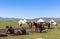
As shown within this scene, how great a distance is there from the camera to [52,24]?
189ft

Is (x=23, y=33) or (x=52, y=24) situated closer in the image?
(x=23, y=33)

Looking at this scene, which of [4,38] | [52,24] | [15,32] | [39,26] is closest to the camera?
[4,38]

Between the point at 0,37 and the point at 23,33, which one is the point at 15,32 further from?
the point at 0,37

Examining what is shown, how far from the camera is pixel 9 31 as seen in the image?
3142cm

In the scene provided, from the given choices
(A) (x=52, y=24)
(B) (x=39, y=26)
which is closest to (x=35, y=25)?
(B) (x=39, y=26)

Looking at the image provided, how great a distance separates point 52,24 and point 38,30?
2234 centimetres

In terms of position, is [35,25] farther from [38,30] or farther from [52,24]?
[52,24]

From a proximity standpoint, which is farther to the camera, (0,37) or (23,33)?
(23,33)

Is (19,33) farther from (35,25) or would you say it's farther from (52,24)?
(52,24)

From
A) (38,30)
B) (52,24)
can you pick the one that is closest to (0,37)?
(38,30)

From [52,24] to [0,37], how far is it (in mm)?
32955

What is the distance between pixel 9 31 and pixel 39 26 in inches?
282

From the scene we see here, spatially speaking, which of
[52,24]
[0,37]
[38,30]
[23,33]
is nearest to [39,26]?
[38,30]

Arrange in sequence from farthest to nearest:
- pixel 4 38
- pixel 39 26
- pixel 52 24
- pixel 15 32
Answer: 1. pixel 52 24
2. pixel 39 26
3. pixel 15 32
4. pixel 4 38
